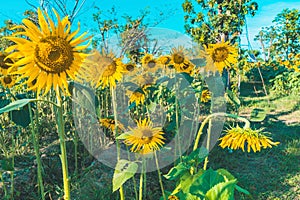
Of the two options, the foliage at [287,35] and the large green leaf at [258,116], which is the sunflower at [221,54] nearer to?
the large green leaf at [258,116]

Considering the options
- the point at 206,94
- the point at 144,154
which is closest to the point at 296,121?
the point at 206,94

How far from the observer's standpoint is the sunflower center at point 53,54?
2.62ft

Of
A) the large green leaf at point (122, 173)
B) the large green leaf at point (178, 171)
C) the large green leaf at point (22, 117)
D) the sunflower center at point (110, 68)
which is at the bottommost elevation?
the large green leaf at point (178, 171)

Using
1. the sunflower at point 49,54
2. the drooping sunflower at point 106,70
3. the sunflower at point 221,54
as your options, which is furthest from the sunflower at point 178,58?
the sunflower at point 49,54

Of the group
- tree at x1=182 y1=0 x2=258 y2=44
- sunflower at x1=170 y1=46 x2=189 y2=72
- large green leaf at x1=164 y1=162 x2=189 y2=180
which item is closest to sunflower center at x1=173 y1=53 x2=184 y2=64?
sunflower at x1=170 y1=46 x2=189 y2=72

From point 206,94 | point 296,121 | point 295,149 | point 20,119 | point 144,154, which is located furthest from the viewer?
point 296,121

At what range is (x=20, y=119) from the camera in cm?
119

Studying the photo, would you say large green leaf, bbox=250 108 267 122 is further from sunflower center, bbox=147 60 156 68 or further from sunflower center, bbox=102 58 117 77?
sunflower center, bbox=147 60 156 68

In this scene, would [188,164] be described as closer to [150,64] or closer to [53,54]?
[53,54]

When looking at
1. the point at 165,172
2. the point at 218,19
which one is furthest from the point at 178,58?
the point at 218,19

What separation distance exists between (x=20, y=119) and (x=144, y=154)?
0.49 metres

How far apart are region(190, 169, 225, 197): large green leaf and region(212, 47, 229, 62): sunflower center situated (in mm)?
767

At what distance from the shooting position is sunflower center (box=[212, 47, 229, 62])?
5.30 ft

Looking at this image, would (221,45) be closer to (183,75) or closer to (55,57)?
(183,75)
